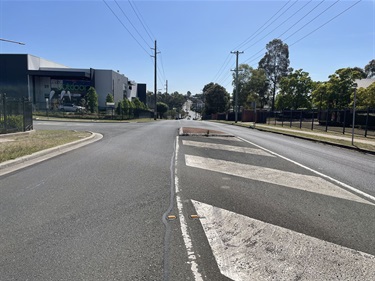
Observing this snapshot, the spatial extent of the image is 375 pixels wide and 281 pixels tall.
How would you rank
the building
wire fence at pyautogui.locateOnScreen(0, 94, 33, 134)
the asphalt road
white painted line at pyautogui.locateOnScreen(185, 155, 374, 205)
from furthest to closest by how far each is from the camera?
1. the building
2. wire fence at pyautogui.locateOnScreen(0, 94, 33, 134)
3. white painted line at pyautogui.locateOnScreen(185, 155, 374, 205)
4. the asphalt road

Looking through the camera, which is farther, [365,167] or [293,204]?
[365,167]

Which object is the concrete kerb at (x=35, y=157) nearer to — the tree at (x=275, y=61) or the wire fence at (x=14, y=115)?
the wire fence at (x=14, y=115)

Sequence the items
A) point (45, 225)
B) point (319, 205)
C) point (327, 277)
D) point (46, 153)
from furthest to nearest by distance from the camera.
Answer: point (46, 153)
point (319, 205)
point (45, 225)
point (327, 277)

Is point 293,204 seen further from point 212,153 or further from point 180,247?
point 212,153

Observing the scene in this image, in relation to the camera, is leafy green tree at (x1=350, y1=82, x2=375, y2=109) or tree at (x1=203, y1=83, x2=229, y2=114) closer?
leafy green tree at (x1=350, y1=82, x2=375, y2=109)

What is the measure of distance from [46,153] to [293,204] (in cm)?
871

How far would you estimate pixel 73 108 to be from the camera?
57688mm

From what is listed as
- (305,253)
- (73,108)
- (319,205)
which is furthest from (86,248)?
(73,108)

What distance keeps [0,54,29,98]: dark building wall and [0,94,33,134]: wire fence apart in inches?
2028

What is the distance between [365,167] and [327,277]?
8062mm

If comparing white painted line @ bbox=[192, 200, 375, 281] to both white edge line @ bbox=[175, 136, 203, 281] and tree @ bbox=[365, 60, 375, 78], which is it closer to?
white edge line @ bbox=[175, 136, 203, 281]

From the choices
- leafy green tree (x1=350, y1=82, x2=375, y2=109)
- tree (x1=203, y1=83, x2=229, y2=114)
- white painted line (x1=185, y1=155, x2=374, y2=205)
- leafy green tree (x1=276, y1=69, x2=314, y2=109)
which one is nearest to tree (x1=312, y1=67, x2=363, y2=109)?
leafy green tree (x1=350, y1=82, x2=375, y2=109)

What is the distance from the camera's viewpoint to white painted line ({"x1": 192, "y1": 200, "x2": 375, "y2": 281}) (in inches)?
131

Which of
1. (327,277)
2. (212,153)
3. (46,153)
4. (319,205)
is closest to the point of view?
(327,277)
